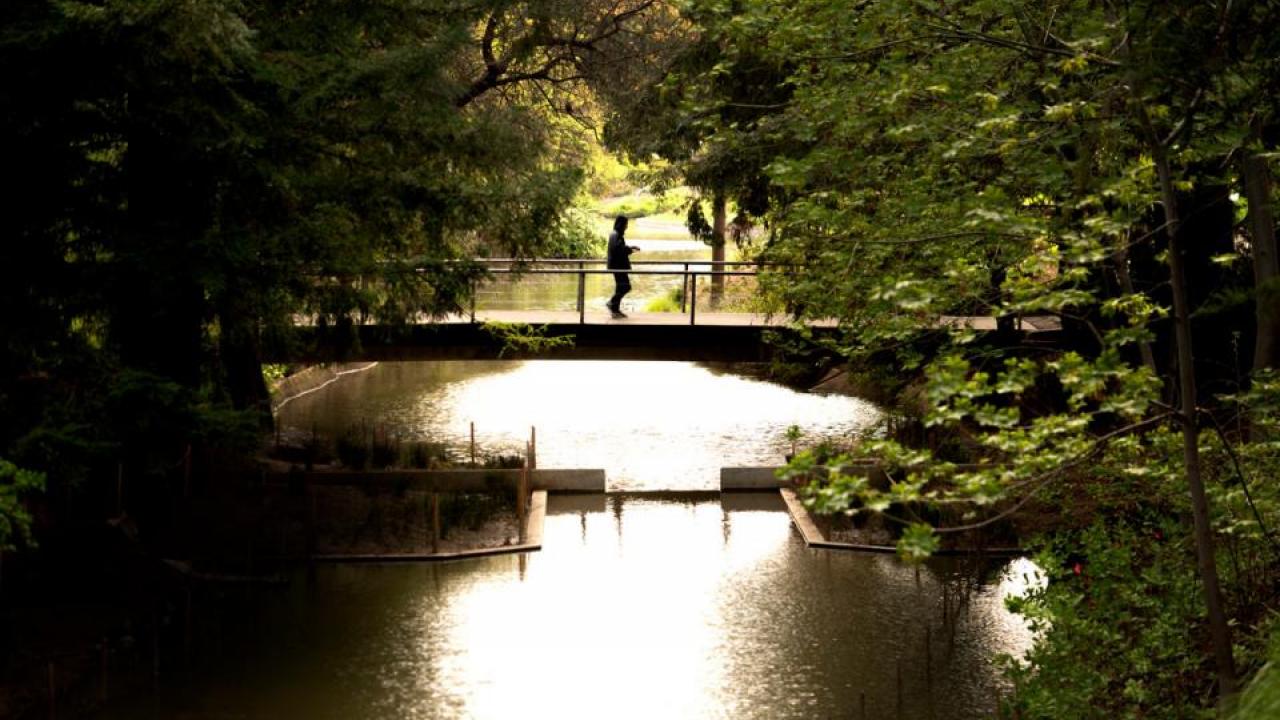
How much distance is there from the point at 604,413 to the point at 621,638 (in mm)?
15232

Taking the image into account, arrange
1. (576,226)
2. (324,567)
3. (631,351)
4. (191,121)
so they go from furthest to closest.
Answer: (576,226), (631,351), (324,567), (191,121)

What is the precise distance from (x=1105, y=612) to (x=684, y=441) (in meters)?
17.6

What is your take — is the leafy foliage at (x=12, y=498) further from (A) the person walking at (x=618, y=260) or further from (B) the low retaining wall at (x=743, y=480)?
(A) the person walking at (x=618, y=260)

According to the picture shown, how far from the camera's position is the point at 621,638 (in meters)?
16.8

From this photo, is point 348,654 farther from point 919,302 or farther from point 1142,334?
point 1142,334

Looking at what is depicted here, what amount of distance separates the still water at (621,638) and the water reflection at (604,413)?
17.6 feet

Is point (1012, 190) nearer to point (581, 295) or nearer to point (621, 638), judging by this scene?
point (621, 638)

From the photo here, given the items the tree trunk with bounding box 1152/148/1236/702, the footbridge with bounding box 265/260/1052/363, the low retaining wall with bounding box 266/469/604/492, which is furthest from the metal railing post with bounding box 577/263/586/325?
the tree trunk with bounding box 1152/148/1236/702

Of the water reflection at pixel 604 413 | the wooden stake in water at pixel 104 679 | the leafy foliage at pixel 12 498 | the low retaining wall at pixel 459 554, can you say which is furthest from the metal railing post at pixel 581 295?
the leafy foliage at pixel 12 498

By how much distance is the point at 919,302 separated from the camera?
31.2 ft

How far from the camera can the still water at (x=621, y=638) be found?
1480 centimetres

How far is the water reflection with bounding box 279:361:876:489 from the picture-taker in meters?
27.1

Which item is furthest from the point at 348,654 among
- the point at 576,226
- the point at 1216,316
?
the point at 576,226

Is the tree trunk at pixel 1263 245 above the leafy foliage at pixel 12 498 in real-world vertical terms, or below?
above
